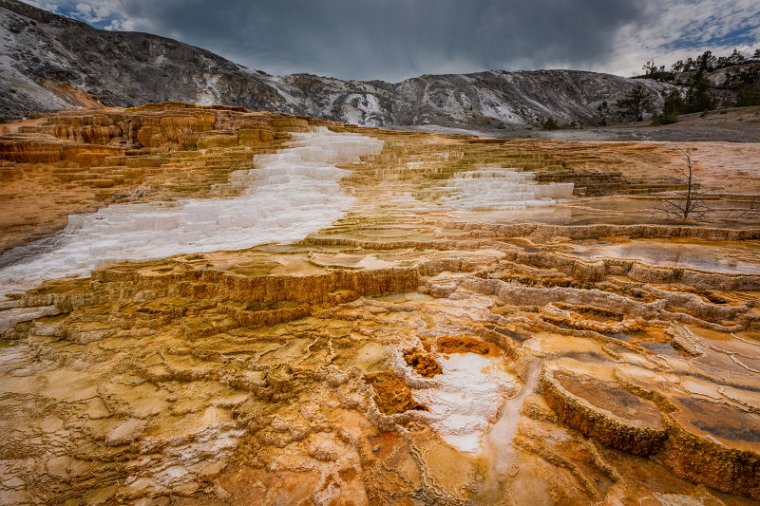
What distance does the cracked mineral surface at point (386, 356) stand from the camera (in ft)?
7.93

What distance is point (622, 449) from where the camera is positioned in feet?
7.86

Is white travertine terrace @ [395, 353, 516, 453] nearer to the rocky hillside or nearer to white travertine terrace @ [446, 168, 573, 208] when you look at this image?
white travertine terrace @ [446, 168, 573, 208]

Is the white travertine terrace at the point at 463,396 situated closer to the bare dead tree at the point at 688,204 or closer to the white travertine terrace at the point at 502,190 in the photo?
the bare dead tree at the point at 688,204

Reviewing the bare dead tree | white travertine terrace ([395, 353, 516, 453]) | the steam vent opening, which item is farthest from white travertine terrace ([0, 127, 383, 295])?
the bare dead tree

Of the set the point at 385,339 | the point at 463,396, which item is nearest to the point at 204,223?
the point at 385,339

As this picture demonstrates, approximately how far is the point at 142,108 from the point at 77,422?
70.8ft

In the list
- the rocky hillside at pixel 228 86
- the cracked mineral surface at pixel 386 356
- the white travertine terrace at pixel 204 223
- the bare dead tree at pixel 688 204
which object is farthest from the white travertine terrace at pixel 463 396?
the rocky hillside at pixel 228 86

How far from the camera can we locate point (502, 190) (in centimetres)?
1102

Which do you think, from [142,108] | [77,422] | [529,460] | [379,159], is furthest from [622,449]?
[142,108]

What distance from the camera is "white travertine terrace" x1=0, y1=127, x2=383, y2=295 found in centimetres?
707

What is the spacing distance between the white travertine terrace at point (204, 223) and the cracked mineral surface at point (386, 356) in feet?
0.30

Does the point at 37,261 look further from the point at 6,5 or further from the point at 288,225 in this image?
the point at 6,5

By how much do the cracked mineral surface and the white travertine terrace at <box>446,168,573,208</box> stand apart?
0.85 metres

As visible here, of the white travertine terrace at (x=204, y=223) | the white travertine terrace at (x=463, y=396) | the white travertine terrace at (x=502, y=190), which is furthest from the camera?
the white travertine terrace at (x=502, y=190)
